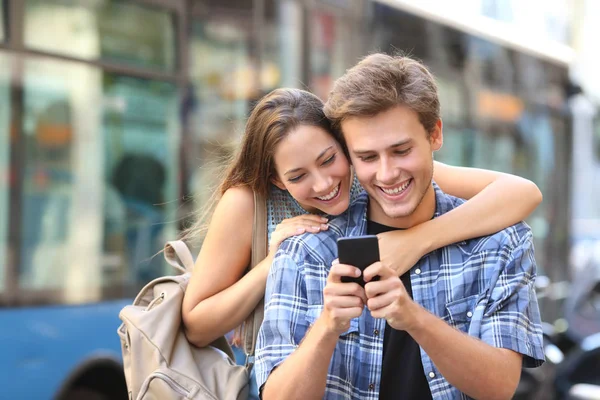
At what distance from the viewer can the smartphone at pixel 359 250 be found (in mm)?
1666

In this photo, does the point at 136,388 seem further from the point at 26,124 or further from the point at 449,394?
the point at 26,124

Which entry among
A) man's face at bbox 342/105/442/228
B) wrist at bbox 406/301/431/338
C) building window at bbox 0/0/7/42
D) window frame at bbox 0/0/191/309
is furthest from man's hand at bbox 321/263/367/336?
building window at bbox 0/0/7/42

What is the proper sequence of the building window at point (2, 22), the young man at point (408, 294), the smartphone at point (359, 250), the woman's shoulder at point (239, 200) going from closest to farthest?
the smartphone at point (359, 250), the young man at point (408, 294), the woman's shoulder at point (239, 200), the building window at point (2, 22)

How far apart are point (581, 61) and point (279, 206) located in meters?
9.93

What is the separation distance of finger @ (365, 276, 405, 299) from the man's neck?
1.46ft

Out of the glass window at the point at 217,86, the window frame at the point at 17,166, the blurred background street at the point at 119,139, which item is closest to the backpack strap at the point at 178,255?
the blurred background street at the point at 119,139

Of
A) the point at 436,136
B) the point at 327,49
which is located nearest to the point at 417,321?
the point at 436,136

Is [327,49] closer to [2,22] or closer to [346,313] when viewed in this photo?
[2,22]

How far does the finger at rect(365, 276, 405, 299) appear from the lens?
167 centimetres

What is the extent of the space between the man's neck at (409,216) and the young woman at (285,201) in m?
0.06

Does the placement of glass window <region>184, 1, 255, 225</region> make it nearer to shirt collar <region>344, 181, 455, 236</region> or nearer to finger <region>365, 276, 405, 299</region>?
shirt collar <region>344, 181, 455, 236</region>

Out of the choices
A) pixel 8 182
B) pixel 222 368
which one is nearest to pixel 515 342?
pixel 222 368

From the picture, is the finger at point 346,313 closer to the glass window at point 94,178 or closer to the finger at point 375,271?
the finger at point 375,271

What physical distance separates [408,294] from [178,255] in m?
0.81
